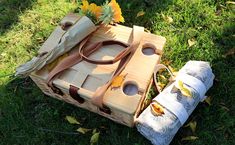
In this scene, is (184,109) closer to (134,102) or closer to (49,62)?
(134,102)

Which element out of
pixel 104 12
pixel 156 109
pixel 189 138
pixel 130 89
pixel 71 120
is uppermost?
pixel 104 12

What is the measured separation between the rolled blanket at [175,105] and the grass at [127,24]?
179 mm

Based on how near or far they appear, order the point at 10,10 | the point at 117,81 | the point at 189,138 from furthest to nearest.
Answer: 1. the point at 10,10
2. the point at 189,138
3. the point at 117,81

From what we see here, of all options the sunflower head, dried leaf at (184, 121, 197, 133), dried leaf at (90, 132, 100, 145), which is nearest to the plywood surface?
the sunflower head

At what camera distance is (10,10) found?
357 cm

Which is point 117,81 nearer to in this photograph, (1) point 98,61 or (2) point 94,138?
(1) point 98,61

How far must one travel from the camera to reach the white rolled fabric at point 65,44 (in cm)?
257

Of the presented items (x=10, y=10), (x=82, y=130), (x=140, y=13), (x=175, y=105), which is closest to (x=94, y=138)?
(x=82, y=130)

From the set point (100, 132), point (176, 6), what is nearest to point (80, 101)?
point (100, 132)

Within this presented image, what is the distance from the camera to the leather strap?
95.6 inches

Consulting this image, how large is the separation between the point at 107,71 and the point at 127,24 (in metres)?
0.84

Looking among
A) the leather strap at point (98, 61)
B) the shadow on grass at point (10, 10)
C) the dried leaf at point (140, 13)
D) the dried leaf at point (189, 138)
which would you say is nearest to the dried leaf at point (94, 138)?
the leather strap at point (98, 61)

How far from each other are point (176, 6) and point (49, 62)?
1.32 meters

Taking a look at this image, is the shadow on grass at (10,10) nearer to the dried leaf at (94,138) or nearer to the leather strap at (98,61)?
the leather strap at (98,61)
